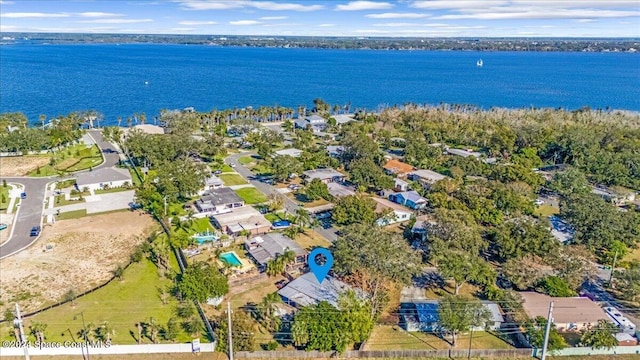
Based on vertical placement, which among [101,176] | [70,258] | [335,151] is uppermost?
[335,151]

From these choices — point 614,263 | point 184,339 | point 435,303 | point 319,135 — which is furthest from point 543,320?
point 319,135

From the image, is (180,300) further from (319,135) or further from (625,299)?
(319,135)

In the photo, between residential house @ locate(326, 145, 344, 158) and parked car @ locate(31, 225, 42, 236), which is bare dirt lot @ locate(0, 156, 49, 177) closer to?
parked car @ locate(31, 225, 42, 236)

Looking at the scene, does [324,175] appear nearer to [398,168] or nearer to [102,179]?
[398,168]

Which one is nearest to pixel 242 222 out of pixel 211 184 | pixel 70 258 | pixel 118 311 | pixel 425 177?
pixel 211 184

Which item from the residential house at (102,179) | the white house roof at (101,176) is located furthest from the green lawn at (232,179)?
the white house roof at (101,176)
